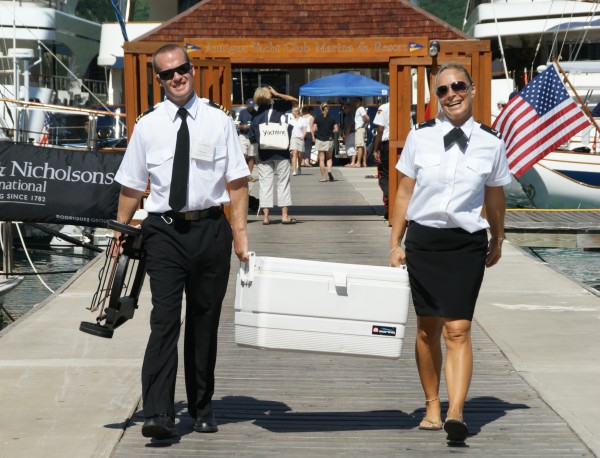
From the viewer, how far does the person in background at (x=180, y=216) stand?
6.30 m

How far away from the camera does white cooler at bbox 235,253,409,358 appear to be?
6262 mm

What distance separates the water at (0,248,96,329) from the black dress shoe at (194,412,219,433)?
8.74 m

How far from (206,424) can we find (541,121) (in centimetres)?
1333

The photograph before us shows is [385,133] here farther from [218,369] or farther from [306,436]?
[306,436]

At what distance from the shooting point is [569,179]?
87.4 feet

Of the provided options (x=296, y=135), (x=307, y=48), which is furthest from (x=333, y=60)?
(x=296, y=135)

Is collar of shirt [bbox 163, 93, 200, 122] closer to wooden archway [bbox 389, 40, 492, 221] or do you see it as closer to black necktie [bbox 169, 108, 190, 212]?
black necktie [bbox 169, 108, 190, 212]

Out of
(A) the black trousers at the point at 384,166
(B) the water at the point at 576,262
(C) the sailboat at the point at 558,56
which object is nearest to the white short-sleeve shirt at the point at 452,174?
(A) the black trousers at the point at 384,166

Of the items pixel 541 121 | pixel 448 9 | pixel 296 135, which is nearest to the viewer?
pixel 541 121

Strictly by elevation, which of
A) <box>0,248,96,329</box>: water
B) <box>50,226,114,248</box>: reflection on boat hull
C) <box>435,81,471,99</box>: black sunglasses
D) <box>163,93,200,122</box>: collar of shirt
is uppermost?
<box>435,81,471,99</box>: black sunglasses

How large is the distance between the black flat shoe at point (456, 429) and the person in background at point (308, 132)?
26.8 m

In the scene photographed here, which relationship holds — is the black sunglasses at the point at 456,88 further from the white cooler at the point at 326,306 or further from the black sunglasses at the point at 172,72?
the black sunglasses at the point at 172,72

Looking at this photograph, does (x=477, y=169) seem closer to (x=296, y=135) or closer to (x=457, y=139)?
(x=457, y=139)

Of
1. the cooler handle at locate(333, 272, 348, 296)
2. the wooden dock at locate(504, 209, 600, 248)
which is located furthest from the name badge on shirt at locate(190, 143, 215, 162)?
the wooden dock at locate(504, 209, 600, 248)
